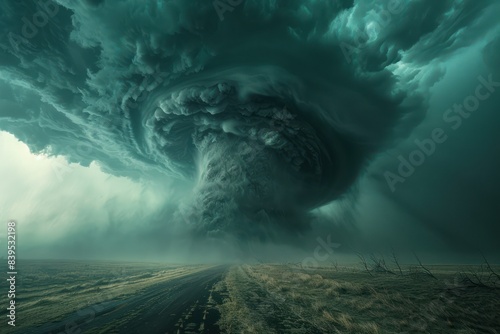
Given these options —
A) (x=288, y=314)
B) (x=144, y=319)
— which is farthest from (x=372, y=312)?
(x=144, y=319)

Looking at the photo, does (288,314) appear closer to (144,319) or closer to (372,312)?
(372,312)

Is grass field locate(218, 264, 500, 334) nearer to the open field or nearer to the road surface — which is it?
the open field

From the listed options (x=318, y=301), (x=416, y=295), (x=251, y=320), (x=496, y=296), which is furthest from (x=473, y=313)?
(x=251, y=320)

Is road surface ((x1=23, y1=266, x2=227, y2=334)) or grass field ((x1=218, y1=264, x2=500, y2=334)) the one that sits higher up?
road surface ((x1=23, y1=266, x2=227, y2=334))

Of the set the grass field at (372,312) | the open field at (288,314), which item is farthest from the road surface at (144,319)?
the grass field at (372,312)

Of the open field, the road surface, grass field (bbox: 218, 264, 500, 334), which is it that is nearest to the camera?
grass field (bbox: 218, 264, 500, 334)

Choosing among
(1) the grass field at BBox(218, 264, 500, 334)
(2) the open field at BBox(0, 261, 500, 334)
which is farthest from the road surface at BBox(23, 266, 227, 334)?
(1) the grass field at BBox(218, 264, 500, 334)

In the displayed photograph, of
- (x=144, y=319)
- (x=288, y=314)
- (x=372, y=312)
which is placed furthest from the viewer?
(x=288, y=314)

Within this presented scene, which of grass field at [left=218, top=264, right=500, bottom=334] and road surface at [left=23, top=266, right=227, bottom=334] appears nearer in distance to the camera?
grass field at [left=218, top=264, right=500, bottom=334]

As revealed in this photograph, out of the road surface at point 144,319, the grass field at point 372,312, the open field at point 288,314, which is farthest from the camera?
the road surface at point 144,319

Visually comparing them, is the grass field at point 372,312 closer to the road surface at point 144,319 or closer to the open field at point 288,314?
the open field at point 288,314

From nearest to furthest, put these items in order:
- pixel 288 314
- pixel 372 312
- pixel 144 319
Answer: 1. pixel 144 319
2. pixel 372 312
3. pixel 288 314
